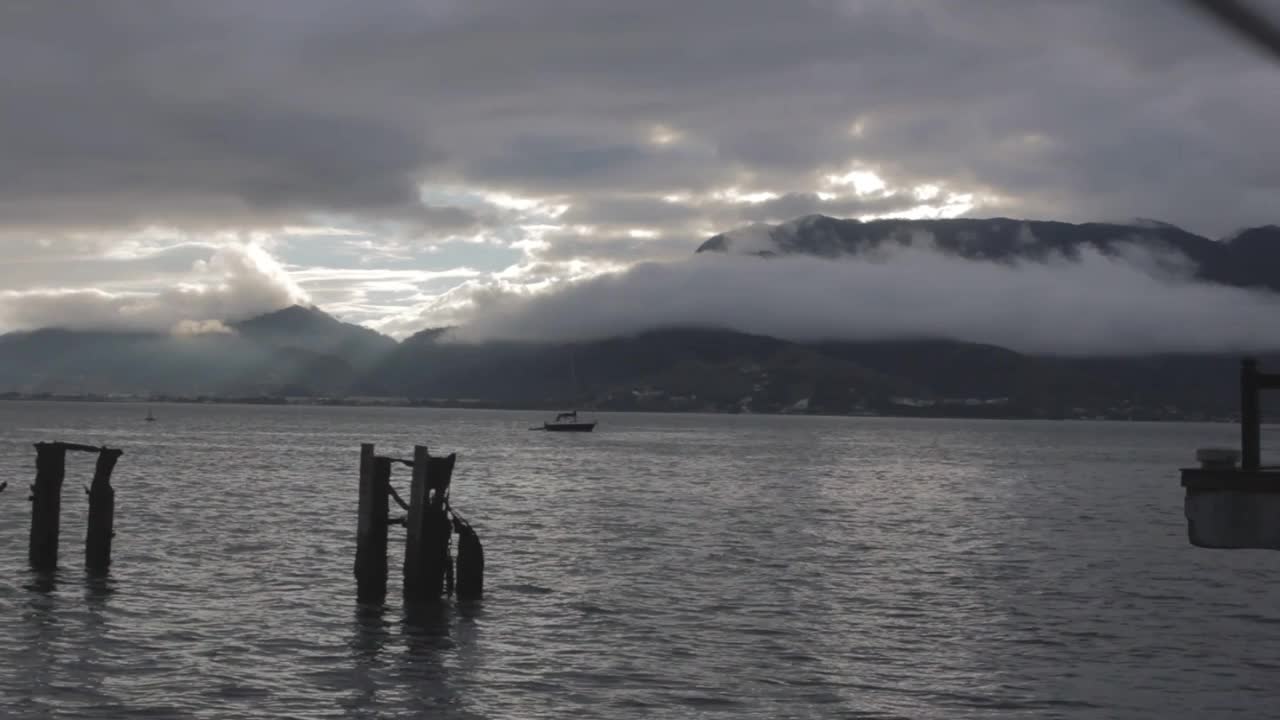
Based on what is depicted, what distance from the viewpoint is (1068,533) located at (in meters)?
66.2

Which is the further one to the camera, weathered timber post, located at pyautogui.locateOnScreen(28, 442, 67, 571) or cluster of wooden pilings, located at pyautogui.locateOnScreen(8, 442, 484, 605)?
weathered timber post, located at pyautogui.locateOnScreen(28, 442, 67, 571)

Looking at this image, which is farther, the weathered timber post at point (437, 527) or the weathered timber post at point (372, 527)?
the weathered timber post at point (437, 527)

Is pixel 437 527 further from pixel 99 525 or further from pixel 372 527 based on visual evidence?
pixel 99 525

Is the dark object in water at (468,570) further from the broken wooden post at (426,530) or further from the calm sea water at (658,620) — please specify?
the broken wooden post at (426,530)

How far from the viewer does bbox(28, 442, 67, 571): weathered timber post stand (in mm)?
38406

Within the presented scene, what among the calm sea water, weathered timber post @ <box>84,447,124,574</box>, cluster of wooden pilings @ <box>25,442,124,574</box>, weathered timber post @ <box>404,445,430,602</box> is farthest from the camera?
weathered timber post @ <box>84,447,124,574</box>

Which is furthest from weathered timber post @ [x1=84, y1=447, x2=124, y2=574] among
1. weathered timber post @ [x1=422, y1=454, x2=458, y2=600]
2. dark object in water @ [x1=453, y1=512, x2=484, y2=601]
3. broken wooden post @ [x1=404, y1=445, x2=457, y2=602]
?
dark object in water @ [x1=453, y1=512, x2=484, y2=601]

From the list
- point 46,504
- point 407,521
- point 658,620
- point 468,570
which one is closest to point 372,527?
point 407,521

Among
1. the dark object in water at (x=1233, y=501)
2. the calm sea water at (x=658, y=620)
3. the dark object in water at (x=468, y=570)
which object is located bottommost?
the calm sea water at (x=658, y=620)

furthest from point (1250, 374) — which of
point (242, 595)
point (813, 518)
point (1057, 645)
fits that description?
point (813, 518)

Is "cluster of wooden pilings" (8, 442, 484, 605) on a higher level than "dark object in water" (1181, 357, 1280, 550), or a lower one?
lower

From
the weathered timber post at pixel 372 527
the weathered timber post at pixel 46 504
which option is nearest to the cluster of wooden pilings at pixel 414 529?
the weathered timber post at pixel 372 527

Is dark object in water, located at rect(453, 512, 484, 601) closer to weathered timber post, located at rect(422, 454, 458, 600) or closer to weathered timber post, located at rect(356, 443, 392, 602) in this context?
weathered timber post, located at rect(422, 454, 458, 600)

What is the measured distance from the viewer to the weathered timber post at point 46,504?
38.4 meters
